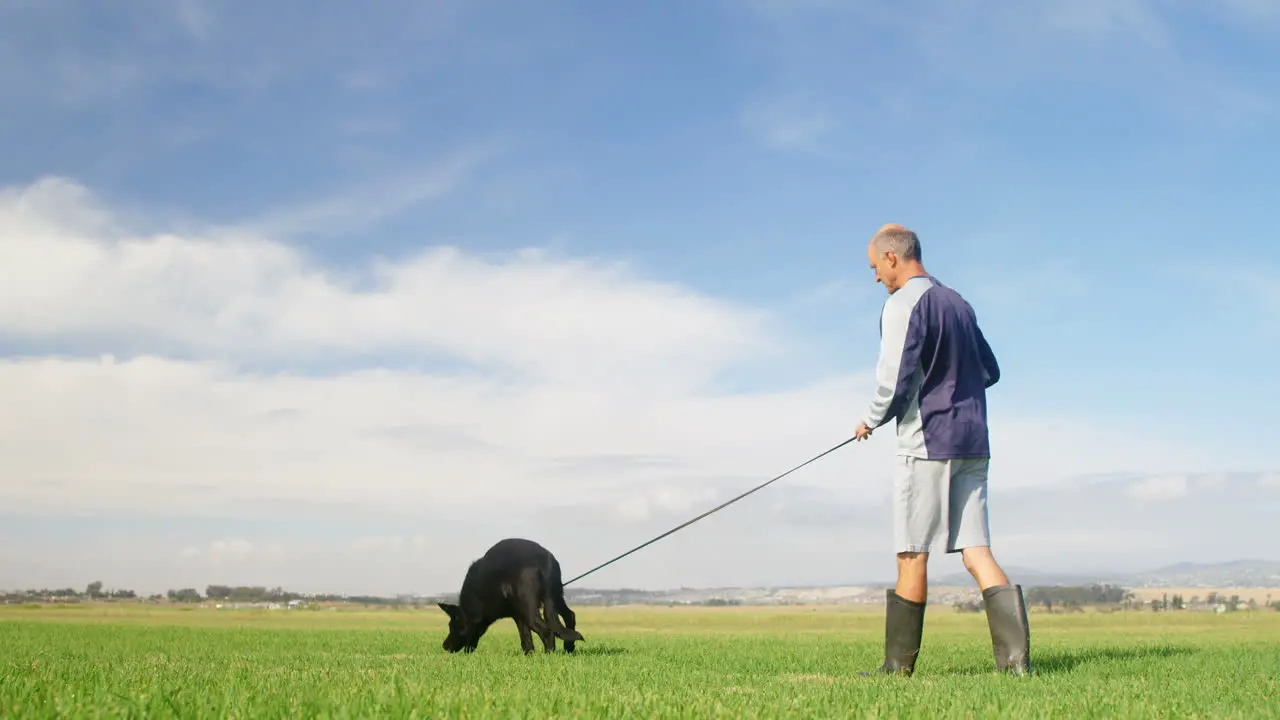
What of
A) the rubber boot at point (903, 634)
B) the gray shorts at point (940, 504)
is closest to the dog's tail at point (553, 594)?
the rubber boot at point (903, 634)

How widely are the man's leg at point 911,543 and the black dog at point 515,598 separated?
3.29 metres

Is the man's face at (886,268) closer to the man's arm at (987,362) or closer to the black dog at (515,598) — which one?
the man's arm at (987,362)

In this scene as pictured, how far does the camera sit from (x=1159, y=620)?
75.3ft

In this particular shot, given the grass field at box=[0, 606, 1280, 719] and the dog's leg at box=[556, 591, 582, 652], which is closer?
the grass field at box=[0, 606, 1280, 719]

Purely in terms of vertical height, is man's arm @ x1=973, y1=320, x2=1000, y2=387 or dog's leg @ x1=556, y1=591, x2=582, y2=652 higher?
man's arm @ x1=973, y1=320, x2=1000, y2=387

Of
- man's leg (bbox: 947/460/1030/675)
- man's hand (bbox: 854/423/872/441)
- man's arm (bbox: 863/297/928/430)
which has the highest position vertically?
man's arm (bbox: 863/297/928/430)

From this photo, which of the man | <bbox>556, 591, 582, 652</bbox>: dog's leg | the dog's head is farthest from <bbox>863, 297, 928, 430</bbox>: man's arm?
the dog's head

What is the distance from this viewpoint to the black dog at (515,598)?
9.42 meters

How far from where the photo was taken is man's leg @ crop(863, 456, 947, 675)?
21.8ft

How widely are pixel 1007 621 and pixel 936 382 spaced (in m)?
1.61

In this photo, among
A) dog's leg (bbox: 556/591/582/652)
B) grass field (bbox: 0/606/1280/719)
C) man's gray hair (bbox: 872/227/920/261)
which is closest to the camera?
grass field (bbox: 0/606/1280/719)

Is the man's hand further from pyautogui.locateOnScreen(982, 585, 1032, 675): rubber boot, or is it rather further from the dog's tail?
the dog's tail

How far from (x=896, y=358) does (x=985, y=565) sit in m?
1.47

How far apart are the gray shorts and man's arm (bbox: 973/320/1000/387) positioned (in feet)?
2.20
